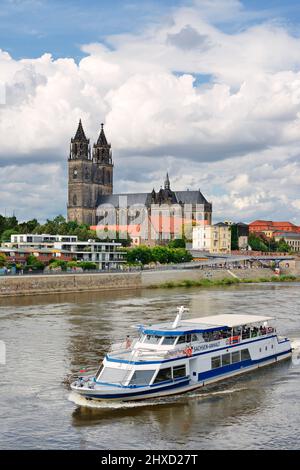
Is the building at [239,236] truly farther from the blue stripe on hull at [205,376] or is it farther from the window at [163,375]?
the window at [163,375]

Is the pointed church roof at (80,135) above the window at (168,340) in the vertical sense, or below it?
above

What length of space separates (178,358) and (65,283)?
161ft

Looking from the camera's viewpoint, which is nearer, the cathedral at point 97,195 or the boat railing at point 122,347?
the boat railing at point 122,347

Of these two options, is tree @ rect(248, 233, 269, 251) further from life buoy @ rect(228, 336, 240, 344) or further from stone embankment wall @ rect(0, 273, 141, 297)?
life buoy @ rect(228, 336, 240, 344)

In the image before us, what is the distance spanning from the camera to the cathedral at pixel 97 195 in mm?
173625

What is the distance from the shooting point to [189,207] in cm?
17525

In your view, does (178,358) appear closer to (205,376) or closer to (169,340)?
(169,340)

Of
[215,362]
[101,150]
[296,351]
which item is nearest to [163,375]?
[215,362]

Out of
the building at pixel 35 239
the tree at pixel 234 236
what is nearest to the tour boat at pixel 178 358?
the building at pixel 35 239

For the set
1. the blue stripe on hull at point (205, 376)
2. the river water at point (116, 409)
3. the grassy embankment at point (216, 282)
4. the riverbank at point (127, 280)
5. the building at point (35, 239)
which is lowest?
the river water at point (116, 409)

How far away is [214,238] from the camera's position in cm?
15475

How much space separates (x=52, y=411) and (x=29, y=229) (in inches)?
4472

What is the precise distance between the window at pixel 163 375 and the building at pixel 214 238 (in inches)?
5064
